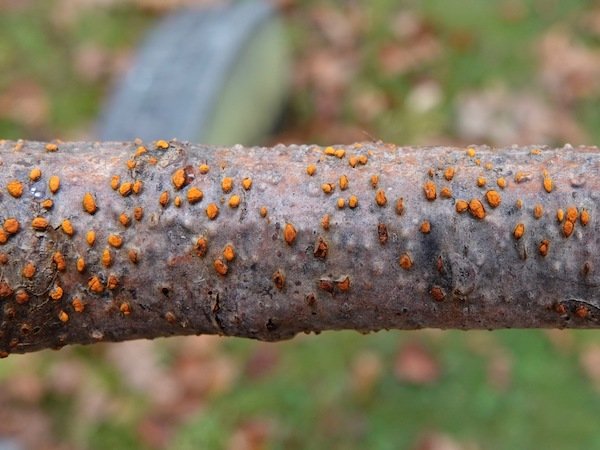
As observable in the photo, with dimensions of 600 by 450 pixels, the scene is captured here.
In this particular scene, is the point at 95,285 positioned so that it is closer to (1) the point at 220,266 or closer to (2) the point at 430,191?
(1) the point at 220,266

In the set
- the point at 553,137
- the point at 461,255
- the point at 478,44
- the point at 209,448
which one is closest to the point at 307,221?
the point at 461,255

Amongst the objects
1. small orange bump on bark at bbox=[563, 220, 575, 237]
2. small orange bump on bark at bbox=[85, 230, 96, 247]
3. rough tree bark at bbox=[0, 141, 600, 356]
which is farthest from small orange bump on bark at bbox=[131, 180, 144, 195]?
small orange bump on bark at bbox=[563, 220, 575, 237]

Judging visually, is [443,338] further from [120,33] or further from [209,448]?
[120,33]

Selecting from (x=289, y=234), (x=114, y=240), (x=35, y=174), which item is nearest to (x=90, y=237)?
(x=114, y=240)

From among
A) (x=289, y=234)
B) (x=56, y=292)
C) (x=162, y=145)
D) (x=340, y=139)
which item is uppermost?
(x=162, y=145)

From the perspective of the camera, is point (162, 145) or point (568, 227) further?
point (162, 145)

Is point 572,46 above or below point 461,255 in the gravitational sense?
below


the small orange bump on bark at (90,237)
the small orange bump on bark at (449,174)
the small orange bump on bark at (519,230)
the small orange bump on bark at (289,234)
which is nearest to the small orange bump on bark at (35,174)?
the small orange bump on bark at (90,237)

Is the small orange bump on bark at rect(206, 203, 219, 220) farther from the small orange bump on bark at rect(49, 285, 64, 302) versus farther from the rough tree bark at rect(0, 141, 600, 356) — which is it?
the small orange bump on bark at rect(49, 285, 64, 302)
